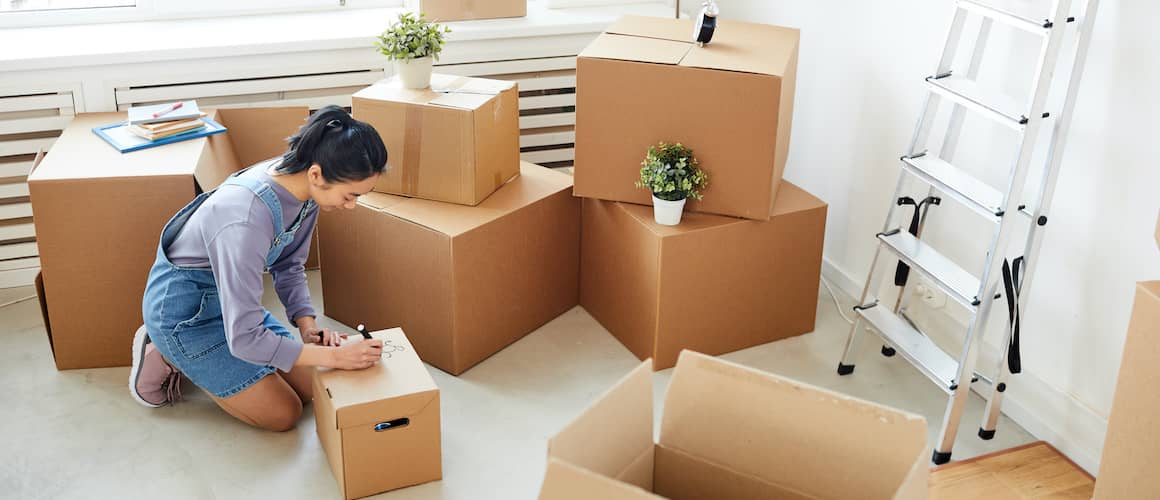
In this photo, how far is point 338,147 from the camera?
7.22 ft

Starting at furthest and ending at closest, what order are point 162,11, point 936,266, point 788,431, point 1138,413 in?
point 162,11, point 936,266, point 1138,413, point 788,431

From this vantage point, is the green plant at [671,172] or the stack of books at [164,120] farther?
the stack of books at [164,120]

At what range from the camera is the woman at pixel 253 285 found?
2.22 meters

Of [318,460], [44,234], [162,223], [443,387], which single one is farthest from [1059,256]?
[44,234]

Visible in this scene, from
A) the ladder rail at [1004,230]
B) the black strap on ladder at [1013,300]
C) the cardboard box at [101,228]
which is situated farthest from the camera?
the cardboard box at [101,228]

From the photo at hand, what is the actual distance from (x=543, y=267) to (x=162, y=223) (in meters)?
1.03

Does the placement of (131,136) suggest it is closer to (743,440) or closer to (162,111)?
(162,111)

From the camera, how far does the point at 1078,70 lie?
220 cm

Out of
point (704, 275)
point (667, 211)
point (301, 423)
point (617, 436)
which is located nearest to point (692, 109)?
point (667, 211)

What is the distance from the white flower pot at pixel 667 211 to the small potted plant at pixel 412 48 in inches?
28.7

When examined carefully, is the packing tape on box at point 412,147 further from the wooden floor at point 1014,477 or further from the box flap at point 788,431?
the box flap at point 788,431

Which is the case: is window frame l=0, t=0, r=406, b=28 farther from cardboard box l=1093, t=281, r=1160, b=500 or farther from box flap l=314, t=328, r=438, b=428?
cardboard box l=1093, t=281, r=1160, b=500

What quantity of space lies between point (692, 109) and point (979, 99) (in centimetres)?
68

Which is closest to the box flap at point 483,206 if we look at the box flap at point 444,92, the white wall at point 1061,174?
the box flap at point 444,92
